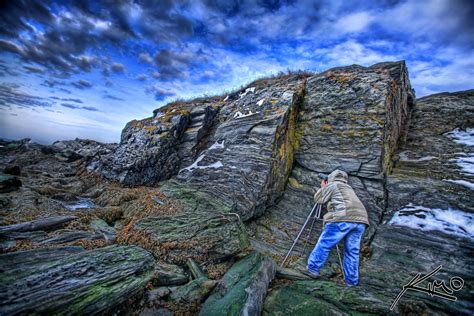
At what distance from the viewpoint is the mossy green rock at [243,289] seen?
4.27 m

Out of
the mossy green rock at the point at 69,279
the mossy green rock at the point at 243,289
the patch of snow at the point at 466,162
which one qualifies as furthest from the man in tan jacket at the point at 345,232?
the patch of snow at the point at 466,162

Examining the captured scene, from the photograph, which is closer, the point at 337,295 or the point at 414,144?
the point at 337,295

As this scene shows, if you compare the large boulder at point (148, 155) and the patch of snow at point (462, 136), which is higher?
the patch of snow at point (462, 136)

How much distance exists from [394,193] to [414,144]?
4474mm

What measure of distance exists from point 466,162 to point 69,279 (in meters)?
14.4

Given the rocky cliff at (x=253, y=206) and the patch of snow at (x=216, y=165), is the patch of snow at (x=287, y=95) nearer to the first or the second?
the rocky cliff at (x=253, y=206)

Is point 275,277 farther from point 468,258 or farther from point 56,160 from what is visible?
point 56,160

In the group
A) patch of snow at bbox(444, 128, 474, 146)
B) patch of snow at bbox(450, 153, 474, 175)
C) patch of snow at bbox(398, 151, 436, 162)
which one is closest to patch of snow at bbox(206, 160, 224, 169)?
patch of snow at bbox(398, 151, 436, 162)

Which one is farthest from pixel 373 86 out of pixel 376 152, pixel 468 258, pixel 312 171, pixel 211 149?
pixel 211 149

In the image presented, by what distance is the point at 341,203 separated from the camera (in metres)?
6.70

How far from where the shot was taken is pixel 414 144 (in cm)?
1065

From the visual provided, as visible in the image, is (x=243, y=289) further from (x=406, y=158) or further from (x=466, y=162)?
(x=466, y=162)

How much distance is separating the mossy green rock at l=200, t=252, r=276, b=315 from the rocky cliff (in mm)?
36

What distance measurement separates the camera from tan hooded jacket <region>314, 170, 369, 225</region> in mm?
6449
